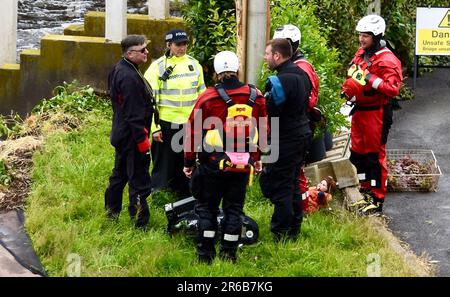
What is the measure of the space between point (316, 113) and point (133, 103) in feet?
6.06

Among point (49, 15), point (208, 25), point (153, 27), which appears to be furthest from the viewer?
point (49, 15)

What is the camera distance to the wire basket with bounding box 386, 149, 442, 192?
10969 millimetres

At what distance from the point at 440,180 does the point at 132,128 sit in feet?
14.4

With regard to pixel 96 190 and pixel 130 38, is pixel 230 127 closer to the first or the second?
pixel 130 38

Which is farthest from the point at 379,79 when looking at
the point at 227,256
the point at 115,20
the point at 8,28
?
the point at 8,28

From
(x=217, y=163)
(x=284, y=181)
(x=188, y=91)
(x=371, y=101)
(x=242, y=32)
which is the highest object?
(x=242, y=32)

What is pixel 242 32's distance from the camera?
10.1 meters

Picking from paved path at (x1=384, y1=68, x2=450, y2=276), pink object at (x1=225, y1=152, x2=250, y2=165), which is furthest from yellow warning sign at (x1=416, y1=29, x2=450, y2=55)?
pink object at (x1=225, y1=152, x2=250, y2=165)

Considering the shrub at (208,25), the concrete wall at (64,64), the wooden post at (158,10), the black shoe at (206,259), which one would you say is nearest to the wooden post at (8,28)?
the concrete wall at (64,64)

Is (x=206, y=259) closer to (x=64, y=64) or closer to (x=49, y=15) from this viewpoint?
(x=64, y=64)

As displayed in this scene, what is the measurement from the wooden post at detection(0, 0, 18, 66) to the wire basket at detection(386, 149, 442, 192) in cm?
536

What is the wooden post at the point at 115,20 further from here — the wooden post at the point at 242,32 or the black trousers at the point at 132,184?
the black trousers at the point at 132,184

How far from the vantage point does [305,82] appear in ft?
28.3
